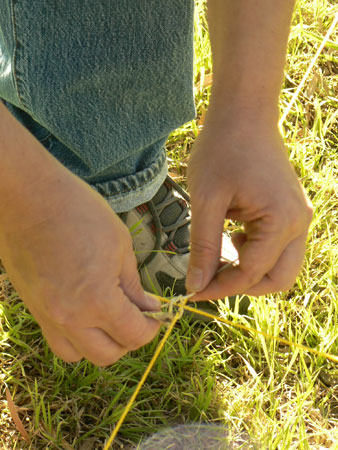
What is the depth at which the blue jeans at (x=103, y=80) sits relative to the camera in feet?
3.22

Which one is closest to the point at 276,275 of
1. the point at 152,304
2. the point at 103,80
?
the point at 152,304

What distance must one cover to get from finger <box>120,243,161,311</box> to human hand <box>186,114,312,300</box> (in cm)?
14

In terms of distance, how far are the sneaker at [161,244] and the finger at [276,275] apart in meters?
0.39

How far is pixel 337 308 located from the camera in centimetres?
124

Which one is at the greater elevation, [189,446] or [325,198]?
[325,198]

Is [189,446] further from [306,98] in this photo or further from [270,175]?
[306,98]

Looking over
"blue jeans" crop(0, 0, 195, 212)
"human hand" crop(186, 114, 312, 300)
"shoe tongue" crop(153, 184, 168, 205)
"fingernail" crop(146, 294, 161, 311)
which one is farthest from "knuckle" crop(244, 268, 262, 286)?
"shoe tongue" crop(153, 184, 168, 205)

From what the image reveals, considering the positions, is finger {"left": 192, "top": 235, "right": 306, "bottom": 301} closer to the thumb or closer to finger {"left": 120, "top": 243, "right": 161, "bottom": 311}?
the thumb

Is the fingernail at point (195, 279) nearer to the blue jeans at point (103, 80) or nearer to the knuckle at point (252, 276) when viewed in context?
the knuckle at point (252, 276)

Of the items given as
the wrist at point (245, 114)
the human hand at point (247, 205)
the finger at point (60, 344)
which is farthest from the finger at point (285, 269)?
the finger at point (60, 344)

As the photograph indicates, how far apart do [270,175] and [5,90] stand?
506 mm

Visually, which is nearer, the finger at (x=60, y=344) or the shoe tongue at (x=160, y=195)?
the finger at (x=60, y=344)

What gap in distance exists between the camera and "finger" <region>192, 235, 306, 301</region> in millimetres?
885

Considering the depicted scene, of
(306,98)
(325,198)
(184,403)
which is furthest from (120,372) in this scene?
(306,98)
